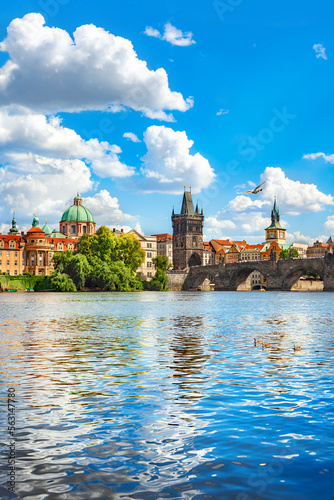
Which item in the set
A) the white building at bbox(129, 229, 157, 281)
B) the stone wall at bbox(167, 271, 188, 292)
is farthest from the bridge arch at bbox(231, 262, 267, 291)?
the white building at bbox(129, 229, 157, 281)

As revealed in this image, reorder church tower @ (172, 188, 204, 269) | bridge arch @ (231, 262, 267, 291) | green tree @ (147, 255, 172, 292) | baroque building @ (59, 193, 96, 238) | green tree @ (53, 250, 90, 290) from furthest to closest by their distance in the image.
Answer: church tower @ (172, 188, 204, 269) < baroque building @ (59, 193, 96, 238) < bridge arch @ (231, 262, 267, 291) < green tree @ (147, 255, 172, 292) < green tree @ (53, 250, 90, 290)

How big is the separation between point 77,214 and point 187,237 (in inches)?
1443

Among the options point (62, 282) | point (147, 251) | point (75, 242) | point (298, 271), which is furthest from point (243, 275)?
point (62, 282)

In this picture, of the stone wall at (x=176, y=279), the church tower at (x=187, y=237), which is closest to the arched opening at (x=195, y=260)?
the church tower at (x=187, y=237)

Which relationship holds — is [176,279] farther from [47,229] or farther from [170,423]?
[170,423]

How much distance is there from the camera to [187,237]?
186875 mm

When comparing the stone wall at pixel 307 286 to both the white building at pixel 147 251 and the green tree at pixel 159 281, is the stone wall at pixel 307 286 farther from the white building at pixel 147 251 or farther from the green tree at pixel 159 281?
the white building at pixel 147 251

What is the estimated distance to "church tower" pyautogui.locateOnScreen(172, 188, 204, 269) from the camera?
18600 centimetres

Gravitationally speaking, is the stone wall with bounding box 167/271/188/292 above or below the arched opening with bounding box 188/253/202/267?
below

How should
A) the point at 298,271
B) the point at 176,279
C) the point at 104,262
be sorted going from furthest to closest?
the point at 176,279, the point at 298,271, the point at 104,262

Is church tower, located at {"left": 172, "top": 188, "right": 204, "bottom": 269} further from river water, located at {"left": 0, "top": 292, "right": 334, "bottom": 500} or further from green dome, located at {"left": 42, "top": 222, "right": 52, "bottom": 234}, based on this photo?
river water, located at {"left": 0, "top": 292, "right": 334, "bottom": 500}

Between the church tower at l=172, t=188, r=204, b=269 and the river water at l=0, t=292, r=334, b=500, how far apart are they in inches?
6584

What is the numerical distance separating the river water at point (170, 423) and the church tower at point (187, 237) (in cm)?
16723

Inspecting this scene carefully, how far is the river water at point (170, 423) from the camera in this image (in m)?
6.78
